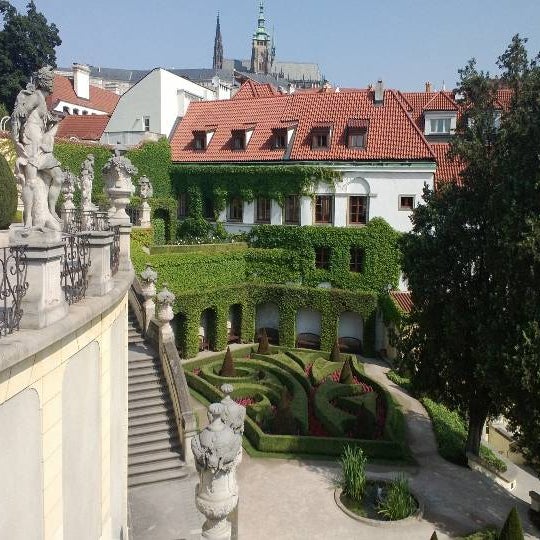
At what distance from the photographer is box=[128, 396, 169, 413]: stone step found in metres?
17.2

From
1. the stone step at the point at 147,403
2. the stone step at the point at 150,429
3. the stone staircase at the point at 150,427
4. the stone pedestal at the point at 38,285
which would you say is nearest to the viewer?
the stone pedestal at the point at 38,285

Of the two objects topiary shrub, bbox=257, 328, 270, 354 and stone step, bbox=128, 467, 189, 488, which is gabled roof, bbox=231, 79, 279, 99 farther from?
stone step, bbox=128, 467, 189, 488

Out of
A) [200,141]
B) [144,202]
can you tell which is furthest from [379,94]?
[144,202]

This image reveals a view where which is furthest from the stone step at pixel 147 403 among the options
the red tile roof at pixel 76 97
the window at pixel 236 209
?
the red tile roof at pixel 76 97

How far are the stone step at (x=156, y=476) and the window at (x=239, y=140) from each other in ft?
71.6

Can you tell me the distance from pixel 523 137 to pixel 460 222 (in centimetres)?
327

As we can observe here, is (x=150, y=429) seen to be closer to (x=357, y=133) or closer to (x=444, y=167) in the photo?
(x=357, y=133)

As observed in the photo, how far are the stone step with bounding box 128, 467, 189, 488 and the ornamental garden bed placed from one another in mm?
3308

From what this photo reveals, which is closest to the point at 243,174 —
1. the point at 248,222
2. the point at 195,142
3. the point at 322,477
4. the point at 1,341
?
the point at 248,222

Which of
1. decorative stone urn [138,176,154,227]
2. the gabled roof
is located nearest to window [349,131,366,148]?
decorative stone urn [138,176,154,227]

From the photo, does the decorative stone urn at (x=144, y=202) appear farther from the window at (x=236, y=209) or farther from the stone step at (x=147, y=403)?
the stone step at (x=147, y=403)

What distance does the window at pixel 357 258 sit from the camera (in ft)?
97.2

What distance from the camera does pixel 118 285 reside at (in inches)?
398

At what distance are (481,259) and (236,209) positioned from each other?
60.5ft
